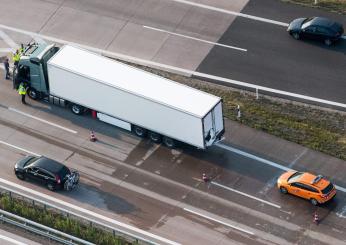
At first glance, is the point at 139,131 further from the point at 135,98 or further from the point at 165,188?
the point at 165,188

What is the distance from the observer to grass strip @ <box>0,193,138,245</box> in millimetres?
57938

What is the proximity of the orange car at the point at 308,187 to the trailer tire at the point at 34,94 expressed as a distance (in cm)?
1838

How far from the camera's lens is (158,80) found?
66000mm

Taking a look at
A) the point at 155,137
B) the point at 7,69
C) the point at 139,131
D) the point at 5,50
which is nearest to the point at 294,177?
the point at 155,137

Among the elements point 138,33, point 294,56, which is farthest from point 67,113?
point 294,56

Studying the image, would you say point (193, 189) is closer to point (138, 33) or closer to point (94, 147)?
point (94, 147)

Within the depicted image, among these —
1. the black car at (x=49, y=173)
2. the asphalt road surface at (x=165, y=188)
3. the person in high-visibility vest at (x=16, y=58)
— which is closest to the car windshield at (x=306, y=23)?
the asphalt road surface at (x=165, y=188)

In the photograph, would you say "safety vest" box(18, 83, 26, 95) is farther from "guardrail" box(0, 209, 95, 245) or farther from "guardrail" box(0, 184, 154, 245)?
"guardrail" box(0, 209, 95, 245)

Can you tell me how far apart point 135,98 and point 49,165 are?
727 centimetres

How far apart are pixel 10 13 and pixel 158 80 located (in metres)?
18.4

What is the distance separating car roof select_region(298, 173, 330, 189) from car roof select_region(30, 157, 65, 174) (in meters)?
14.6

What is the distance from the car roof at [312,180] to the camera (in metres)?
61.2

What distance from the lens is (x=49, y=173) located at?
61.8m

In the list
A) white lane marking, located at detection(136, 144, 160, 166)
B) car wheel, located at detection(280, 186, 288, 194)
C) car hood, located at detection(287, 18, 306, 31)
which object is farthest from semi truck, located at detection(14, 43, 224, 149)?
car hood, located at detection(287, 18, 306, 31)
